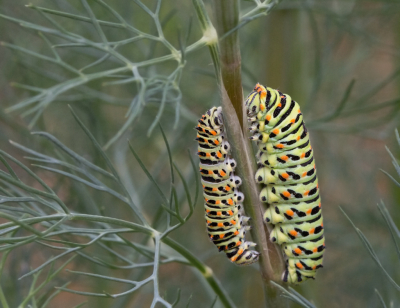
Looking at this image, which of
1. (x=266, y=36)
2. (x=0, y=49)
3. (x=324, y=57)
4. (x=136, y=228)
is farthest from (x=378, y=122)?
(x=0, y=49)

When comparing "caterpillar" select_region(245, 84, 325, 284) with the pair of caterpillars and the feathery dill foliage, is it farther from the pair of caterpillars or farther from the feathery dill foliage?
the feathery dill foliage

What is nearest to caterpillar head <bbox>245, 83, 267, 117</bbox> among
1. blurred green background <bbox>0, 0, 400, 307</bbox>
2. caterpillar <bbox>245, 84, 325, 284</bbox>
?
caterpillar <bbox>245, 84, 325, 284</bbox>

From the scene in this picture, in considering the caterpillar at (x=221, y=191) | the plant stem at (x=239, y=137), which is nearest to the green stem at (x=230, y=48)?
the plant stem at (x=239, y=137)

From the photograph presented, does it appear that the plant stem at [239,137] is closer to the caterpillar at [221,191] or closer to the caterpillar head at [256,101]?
the caterpillar at [221,191]

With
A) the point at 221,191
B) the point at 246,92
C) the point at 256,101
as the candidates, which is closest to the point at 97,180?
the point at 221,191

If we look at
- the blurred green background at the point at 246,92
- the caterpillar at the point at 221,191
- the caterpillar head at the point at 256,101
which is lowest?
the caterpillar at the point at 221,191

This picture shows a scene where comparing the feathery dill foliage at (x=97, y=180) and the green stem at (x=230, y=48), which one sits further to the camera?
the feathery dill foliage at (x=97, y=180)

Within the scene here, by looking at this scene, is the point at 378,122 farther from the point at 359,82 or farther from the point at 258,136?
the point at 359,82
